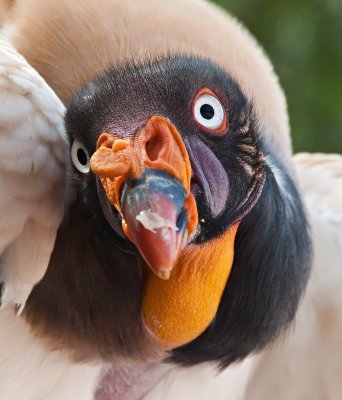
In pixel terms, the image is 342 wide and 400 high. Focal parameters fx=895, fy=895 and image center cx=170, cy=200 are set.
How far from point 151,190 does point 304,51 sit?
8.30 feet

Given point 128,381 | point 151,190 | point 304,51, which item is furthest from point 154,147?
point 304,51

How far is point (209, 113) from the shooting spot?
1201 millimetres

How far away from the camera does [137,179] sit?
1.05m

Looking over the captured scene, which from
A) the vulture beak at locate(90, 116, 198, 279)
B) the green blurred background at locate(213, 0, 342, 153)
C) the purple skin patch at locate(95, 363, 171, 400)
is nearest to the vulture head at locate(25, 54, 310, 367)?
the vulture beak at locate(90, 116, 198, 279)

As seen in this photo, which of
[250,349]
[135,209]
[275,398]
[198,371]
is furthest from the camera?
[275,398]

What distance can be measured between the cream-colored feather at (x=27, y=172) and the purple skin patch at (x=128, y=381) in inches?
15.8

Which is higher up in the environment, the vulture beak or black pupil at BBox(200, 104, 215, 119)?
black pupil at BBox(200, 104, 215, 119)

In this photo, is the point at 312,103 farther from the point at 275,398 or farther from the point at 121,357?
→ the point at 121,357

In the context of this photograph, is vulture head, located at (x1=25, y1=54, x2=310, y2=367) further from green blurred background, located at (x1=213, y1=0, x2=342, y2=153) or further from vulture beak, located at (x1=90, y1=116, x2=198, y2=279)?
green blurred background, located at (x1=213, y1=0, x2=342, y2=153)

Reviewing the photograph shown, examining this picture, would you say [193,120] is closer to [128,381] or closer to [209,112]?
[209,112]

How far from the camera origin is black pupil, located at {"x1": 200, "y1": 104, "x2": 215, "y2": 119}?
1.20m

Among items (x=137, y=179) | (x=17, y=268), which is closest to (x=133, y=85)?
(x=137, y=179)

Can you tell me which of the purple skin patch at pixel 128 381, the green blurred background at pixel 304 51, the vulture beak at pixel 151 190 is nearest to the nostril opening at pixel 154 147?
the vulture beak at pixel 151 190

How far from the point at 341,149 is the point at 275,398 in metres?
1.63
